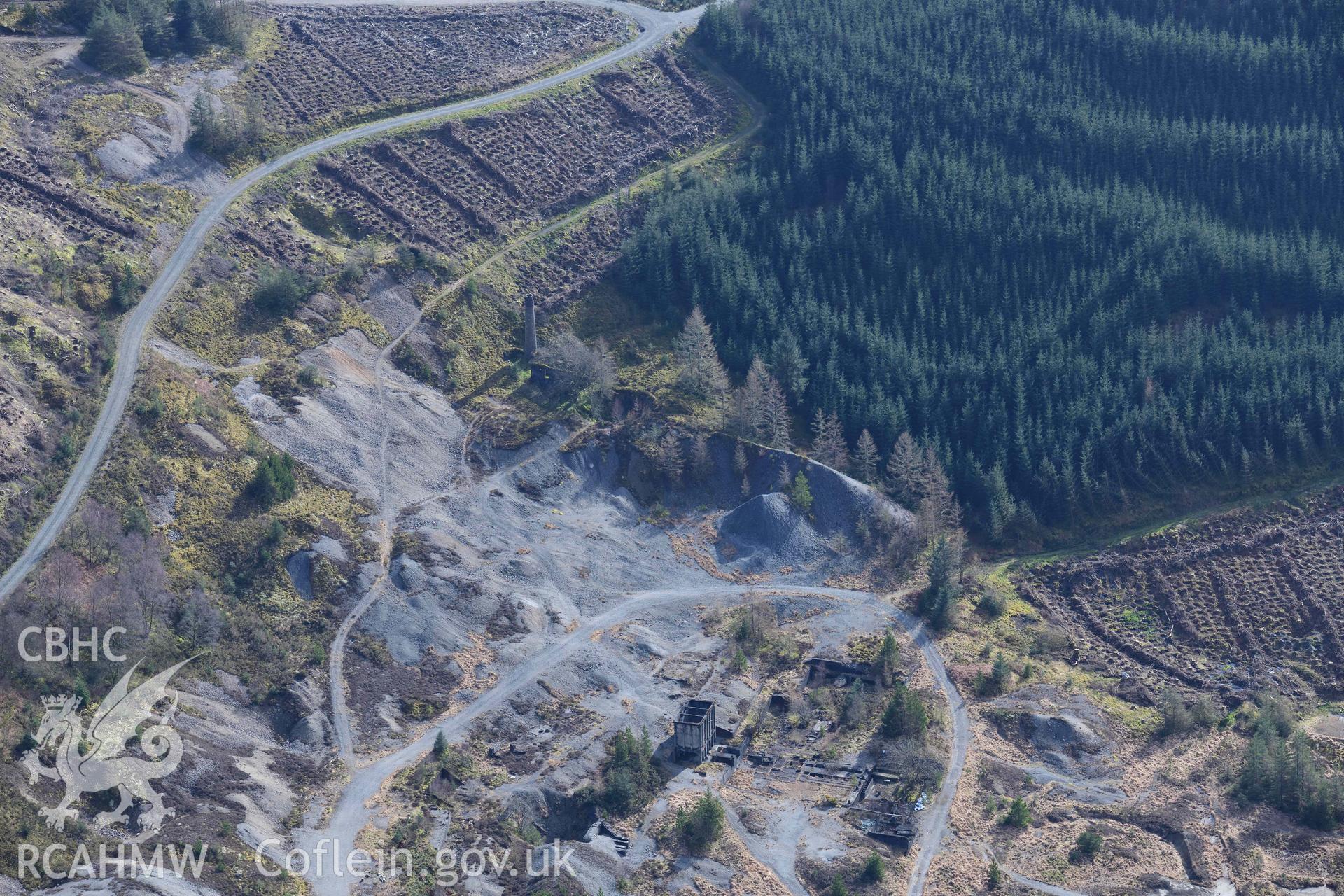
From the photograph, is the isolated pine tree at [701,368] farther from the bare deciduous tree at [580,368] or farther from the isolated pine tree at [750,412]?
the bare deciduous tree at [580,368]

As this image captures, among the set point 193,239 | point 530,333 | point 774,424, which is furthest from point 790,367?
point 193,239

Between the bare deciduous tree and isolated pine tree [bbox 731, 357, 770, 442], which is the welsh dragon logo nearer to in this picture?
the bare deciduous tree

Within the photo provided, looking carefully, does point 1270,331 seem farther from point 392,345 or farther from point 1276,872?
point 392,345

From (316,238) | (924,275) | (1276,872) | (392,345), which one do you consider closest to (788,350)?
(924,275)

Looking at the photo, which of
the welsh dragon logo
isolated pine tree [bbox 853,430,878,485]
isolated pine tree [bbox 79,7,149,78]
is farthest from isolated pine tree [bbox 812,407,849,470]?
isolated pine tree [bbox 79,7,149,78]

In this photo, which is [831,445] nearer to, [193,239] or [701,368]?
[701,368]
